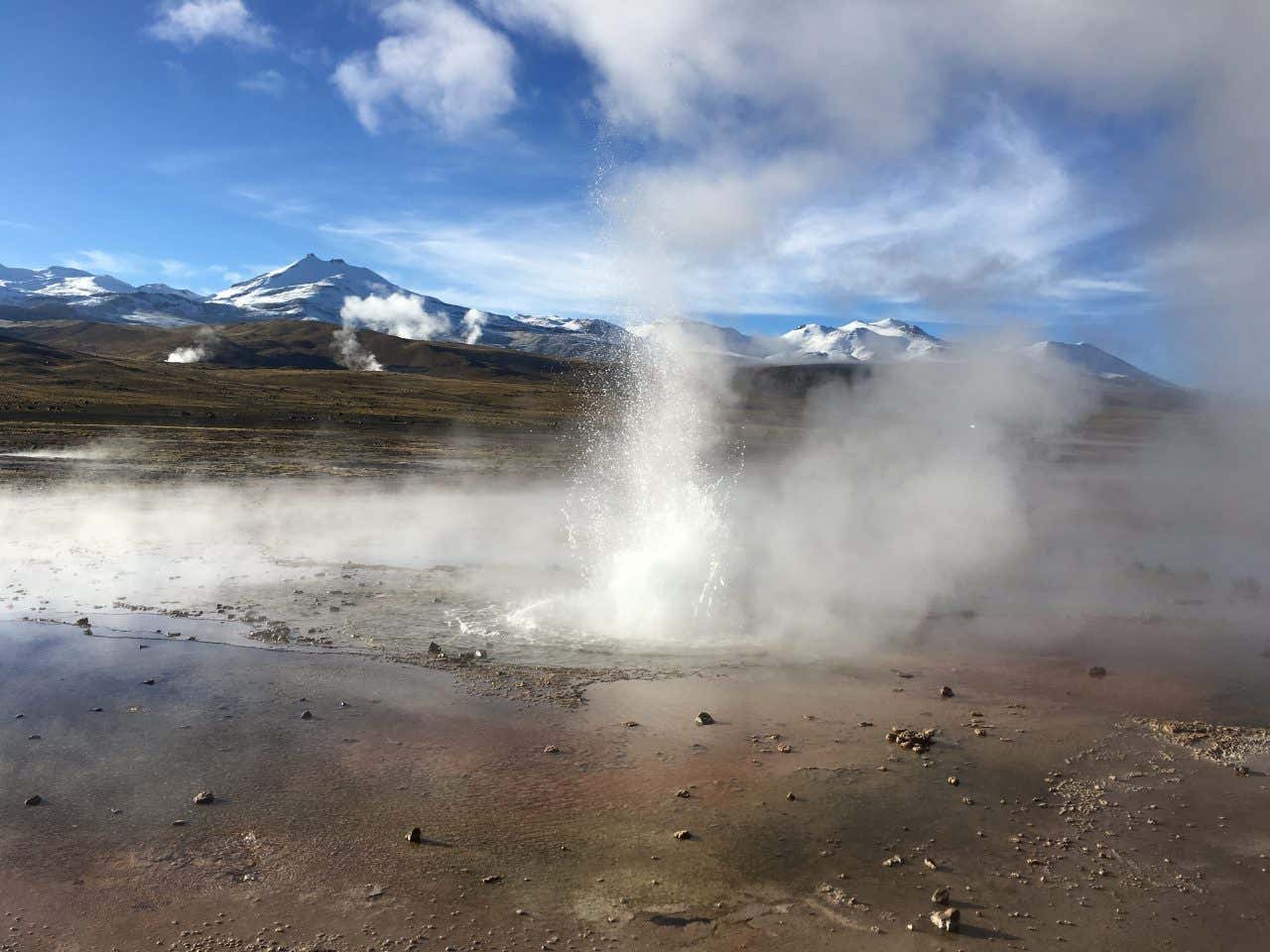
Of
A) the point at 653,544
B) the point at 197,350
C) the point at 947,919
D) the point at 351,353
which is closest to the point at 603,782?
the point at 947,919

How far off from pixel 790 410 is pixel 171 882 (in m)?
75.9

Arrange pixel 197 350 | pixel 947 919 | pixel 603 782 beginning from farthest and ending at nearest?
pixel 197 350 → pixel 603 782 → pixel 947 919

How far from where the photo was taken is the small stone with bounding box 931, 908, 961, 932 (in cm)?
474

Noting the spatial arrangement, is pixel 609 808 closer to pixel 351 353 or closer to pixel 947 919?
pixel 947 919

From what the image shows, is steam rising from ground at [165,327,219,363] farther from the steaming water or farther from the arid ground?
the arid ground

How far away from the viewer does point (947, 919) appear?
15.6 ft

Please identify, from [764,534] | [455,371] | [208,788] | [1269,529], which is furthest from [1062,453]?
[455,371]

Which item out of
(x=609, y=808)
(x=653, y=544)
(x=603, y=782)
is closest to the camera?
(x=609, y=808)

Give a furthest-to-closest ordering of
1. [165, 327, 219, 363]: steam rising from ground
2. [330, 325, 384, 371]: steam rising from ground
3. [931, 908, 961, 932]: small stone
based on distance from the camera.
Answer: [330, 325, 384, 371]: steam rising from ground
[165, 327, 219, 363]: steam rising from ground
[931, 908, 961, 932]: small stone

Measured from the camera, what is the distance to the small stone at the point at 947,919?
474 centimetres

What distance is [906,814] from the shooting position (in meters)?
6.09

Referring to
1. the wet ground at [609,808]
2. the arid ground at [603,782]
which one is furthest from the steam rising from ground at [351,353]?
the wet ground at [609,808]

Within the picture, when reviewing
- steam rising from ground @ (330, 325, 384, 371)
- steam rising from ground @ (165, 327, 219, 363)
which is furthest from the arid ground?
steam rising from ground @ (330, 325, 384, 371)

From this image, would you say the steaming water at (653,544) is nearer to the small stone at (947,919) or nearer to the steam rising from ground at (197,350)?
the small stone at (947,919)
